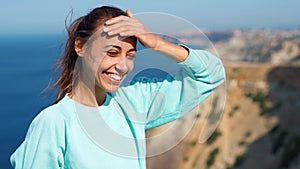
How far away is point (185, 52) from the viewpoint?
1.97ft

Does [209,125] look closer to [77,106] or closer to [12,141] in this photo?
[77,106]

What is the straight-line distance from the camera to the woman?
0.52 m

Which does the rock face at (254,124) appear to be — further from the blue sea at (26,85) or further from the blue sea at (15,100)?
the blue sea at (26,85)

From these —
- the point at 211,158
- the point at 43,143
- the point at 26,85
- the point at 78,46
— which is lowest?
the point at 211,158

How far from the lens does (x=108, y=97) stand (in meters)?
0.60

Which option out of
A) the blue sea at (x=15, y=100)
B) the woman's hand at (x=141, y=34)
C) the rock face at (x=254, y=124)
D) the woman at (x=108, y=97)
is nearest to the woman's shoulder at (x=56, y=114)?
the woman at (x=108, y=97)

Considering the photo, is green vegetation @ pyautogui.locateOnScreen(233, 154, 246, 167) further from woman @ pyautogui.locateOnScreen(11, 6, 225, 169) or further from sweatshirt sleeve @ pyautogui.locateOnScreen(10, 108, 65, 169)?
sweatshirt sleeve @ pyautogui.locateOnScreen(10, 108, 65, 169)

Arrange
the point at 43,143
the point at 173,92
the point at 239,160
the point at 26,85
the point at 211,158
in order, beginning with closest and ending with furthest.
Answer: the point at 43,143 < the point at 173,92 < the point at 239,160 < the point at 211,158 < the point at 26,85

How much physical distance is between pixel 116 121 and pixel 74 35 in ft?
0.41

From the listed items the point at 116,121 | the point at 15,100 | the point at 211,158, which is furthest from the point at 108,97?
the point at 15,100

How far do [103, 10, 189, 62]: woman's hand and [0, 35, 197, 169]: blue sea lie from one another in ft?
0.06

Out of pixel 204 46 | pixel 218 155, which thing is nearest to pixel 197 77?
pixel 204 46

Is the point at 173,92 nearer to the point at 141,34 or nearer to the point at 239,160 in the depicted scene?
the point at 141,34

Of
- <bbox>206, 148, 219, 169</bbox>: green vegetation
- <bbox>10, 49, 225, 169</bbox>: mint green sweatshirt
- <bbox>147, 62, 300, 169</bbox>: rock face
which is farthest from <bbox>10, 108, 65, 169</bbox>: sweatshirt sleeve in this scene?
<bbox>206, 148, 219, 169</bbox>: green vegetation
